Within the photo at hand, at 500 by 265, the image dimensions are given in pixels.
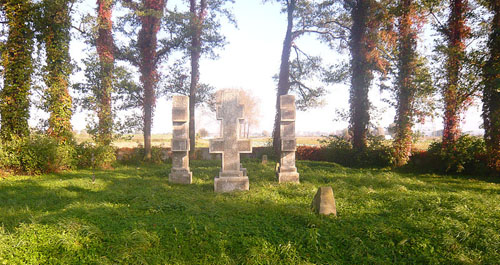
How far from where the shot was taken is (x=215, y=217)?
491 cm

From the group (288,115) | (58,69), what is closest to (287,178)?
(288,115)

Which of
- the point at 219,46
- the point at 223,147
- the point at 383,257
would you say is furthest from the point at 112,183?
the point at 219,46

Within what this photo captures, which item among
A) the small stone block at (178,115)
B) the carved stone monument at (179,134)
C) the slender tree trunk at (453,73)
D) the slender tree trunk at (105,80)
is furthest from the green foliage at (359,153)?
the slender tree trunk at (105,80)

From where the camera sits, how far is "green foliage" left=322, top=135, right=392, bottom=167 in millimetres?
13336

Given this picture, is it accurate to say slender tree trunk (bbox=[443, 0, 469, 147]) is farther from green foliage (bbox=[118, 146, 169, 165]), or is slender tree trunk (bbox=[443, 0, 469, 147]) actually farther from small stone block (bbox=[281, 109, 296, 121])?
green foliage (bbox=[118, 146, 169, 165])

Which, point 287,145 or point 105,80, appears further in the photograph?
point 105,80

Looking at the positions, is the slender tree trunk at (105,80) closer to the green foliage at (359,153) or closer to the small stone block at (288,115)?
the small stone block at (288,115)

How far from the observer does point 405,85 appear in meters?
12.5

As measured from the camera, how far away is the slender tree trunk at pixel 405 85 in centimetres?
1243

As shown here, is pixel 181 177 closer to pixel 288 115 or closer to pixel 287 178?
pixel 287 178

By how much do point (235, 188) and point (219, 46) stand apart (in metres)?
11.6

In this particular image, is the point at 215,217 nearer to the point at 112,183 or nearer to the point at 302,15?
the point at 112,183

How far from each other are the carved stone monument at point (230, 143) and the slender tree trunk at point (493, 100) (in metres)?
8.93

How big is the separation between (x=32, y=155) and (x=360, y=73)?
16.4 metres
